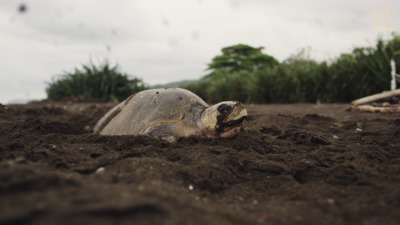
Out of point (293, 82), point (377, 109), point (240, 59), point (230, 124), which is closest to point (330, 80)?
point (293, 82)

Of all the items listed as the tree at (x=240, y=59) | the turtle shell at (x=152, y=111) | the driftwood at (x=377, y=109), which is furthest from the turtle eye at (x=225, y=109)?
the tree at (x=240, y=59)

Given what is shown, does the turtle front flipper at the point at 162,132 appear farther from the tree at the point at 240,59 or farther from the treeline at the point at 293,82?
the tree at the point at 240,59

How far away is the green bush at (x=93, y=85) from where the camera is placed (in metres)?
11.0

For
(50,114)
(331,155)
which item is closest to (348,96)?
(331,155)

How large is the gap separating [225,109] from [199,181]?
46.5 inches

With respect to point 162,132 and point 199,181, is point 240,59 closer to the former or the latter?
point 162,132

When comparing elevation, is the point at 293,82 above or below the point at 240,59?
below

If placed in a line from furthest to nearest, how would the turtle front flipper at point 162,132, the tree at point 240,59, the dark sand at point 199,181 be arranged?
the tree at point 240,59 → the turtle front flipper at point 162,132 → the dark sand at point 199,181

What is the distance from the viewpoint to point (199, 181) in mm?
1804

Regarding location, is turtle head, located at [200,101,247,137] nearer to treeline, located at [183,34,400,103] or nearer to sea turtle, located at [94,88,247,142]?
sea turtle, located at [94,88,247,142]

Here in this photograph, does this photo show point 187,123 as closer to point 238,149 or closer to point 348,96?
point 238,149

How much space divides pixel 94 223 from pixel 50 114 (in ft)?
18.3

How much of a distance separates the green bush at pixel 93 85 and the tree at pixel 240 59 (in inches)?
787

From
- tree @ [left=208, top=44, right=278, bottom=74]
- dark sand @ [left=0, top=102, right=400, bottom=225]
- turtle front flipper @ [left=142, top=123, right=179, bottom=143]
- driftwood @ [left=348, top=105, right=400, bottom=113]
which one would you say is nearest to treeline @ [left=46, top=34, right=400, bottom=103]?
driftwood @ [left=348, top=105, right=400, bottom=113]
